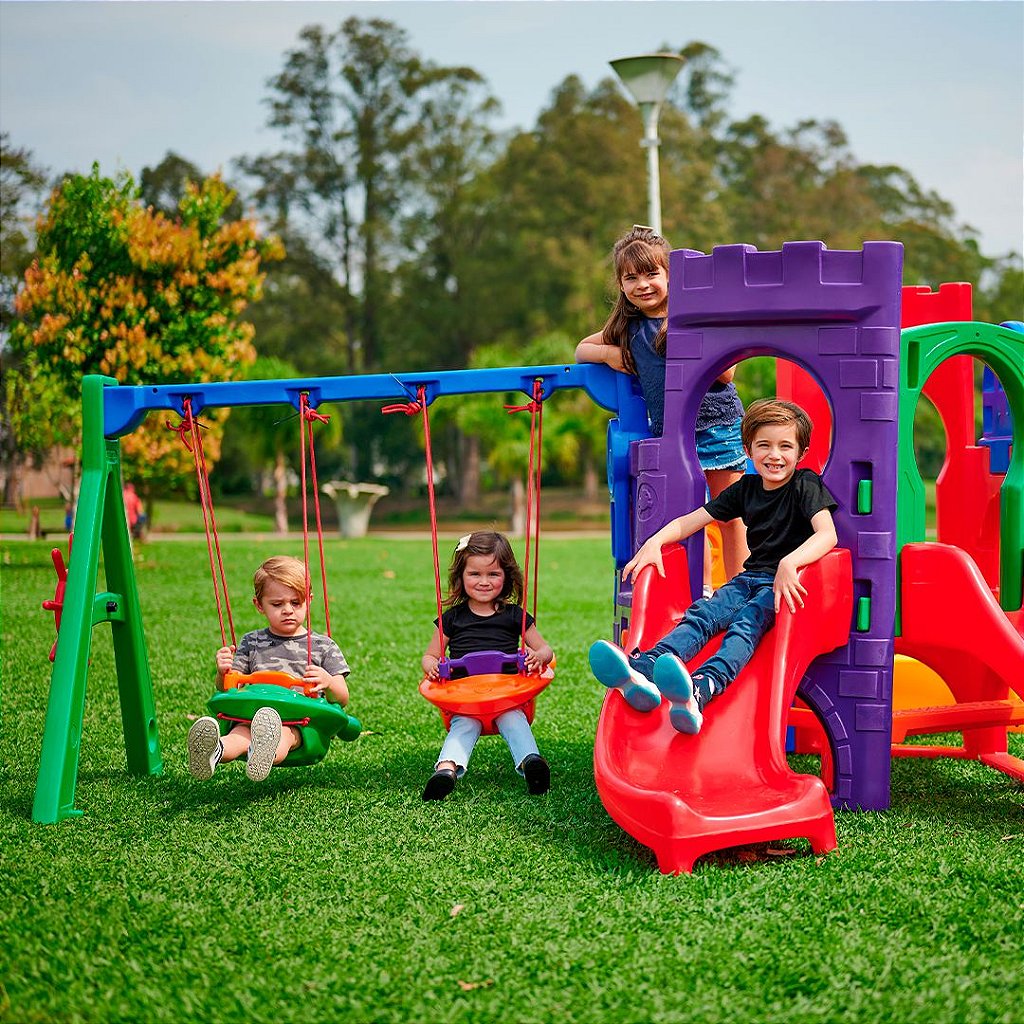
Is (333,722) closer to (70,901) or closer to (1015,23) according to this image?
(70,901)

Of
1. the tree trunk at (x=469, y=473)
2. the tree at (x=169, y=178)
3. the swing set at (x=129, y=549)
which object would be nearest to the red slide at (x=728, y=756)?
the swing set at (x=129, y=549)

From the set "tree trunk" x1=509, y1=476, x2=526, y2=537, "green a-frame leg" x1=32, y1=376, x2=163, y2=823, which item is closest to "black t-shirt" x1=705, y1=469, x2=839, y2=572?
"green a-frame leg" x1=32, y1=376, x2=163, y2=823

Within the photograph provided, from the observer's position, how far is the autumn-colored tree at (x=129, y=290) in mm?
17641

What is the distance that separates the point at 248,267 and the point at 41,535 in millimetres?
8495

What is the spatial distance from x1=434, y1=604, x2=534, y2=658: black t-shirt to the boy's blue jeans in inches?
34.0

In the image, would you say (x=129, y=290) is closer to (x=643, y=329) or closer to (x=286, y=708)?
(x=643, y=329)

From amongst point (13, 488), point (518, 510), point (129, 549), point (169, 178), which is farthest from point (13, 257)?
point (169, 178)

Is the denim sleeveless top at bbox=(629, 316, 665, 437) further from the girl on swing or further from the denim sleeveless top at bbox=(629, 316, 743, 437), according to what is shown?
the girl on swing

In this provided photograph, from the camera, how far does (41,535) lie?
78.0 feet

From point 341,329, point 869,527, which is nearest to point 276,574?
point 869,527

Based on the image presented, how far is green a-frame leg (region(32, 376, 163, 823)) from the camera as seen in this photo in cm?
467

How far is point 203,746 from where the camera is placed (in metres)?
4.41

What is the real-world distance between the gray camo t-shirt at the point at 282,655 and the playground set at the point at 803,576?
0.54 meters

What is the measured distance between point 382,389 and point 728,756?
2086mm
